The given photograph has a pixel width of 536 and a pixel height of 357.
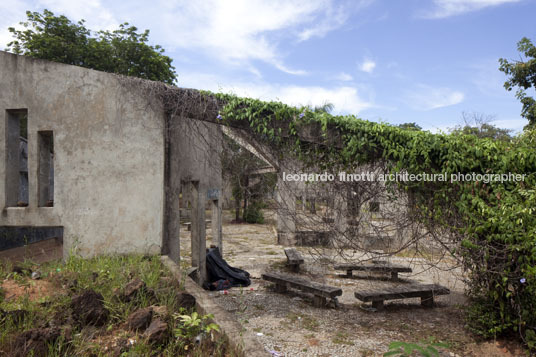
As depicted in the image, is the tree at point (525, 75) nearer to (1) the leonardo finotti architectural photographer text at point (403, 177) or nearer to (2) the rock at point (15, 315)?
(1) the leonardo finotti architectural photographer text at point (403, 177)

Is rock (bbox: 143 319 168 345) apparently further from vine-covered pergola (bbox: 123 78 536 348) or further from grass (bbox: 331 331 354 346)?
vine-covered pergola (bbox: 123 78 536 348)

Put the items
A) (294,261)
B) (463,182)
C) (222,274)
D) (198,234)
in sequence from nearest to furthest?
(463,182), (198,234), (222,274), (294,261)

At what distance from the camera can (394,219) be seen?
5539mm

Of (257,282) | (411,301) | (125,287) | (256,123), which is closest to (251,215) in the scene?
(257,282)

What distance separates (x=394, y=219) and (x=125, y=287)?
4.18 m

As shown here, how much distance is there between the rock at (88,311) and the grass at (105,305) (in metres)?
0.06

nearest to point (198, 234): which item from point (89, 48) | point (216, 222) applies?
point (216, 222)

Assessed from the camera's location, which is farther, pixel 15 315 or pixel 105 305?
pixel 105 305

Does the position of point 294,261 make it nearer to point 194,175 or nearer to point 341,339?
point 194,175

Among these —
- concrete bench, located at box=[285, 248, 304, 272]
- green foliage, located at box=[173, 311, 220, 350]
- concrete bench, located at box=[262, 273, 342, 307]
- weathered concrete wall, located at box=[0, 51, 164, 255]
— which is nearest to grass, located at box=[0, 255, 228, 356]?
green foliage, located at box=[173, 311, 220, 350]

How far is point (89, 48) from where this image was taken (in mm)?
14773

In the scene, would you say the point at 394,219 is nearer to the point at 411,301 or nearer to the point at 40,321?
the point at 411,301

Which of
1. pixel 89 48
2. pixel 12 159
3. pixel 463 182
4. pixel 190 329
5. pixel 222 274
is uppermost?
pixel 89 48

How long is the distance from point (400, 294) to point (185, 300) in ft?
14.6
